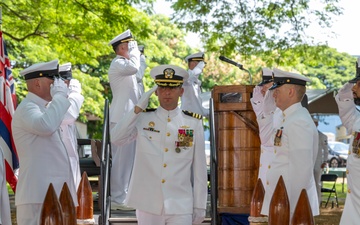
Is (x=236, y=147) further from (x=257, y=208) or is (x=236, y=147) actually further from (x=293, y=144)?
(x=257, y=208)

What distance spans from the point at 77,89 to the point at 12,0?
11.1 metres

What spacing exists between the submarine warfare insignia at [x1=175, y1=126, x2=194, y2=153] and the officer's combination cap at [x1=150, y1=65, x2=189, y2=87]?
0.40 m

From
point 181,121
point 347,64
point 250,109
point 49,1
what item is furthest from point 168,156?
point 347,64

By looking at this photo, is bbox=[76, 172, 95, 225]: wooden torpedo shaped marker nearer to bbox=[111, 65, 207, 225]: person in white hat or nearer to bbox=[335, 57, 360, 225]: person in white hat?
bbox=[111, 65, 207, 225]: person in white hat

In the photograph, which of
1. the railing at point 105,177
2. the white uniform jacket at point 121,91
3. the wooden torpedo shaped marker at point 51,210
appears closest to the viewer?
the wooden torpedo shaped marker at point 51,210

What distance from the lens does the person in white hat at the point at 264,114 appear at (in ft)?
29.3

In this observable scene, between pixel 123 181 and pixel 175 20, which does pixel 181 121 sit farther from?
pixel 175 20

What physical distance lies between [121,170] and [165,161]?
340 centimetres

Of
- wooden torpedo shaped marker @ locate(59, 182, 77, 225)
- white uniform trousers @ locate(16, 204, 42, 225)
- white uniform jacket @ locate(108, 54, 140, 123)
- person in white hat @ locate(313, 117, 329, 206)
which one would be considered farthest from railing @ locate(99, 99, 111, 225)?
person in white hat @ locate(313, 117, 329, 206)

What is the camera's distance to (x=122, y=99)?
11.0 meters

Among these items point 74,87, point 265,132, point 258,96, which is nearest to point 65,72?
point 74,87

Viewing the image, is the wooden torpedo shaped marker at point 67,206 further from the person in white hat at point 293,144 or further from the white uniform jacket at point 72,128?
the white uniform jacket at point 72,128

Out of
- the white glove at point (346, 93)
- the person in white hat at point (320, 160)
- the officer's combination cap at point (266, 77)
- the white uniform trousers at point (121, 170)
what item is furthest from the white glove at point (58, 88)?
the person in white hat at point (320, 160)

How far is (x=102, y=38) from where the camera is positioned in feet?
66.3
